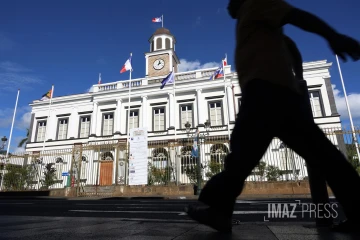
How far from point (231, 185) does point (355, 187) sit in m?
0.63

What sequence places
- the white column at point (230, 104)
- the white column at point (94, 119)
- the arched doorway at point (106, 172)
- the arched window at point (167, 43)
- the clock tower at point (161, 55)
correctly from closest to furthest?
1. the arched doorway at point (106, 172)
2. the white column at point (230, 104)
3. the white column at point (94, 119)
4. the clock tower at point (161, 55)
5. the arched window at point (167, 43)

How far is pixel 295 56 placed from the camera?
172 cm

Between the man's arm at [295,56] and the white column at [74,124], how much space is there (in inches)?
983

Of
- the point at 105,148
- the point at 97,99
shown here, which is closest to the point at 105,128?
the point at 97,99

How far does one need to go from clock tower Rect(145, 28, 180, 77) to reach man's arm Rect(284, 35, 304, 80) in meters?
25.5

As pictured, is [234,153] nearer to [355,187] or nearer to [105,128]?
[355,187]

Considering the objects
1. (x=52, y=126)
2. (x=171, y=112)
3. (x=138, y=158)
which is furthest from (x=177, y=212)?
(x=52, y=126)

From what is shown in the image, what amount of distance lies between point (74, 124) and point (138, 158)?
1541 cm

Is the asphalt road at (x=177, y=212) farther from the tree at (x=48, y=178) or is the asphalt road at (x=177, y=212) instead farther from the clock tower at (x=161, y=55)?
the clock tower at (x=161, y=55)

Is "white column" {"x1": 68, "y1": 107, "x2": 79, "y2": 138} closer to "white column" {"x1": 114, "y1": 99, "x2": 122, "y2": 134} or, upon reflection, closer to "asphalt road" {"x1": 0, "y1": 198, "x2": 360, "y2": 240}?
"white column" {"x1": 114, "y1": 99, "x2": 122, "y2": 134}

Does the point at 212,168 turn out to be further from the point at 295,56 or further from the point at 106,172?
the point at 295,56

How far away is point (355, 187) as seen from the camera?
124 centimetres

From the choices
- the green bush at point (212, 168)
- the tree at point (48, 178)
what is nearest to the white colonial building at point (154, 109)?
the tree at point (48, 178)

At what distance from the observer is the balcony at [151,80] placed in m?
22.5
